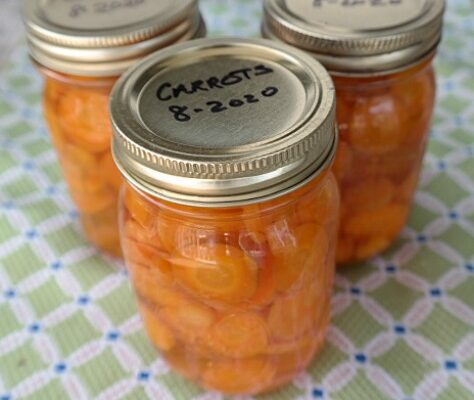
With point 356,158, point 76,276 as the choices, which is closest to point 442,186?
point 356,158

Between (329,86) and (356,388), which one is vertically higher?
(329,86)

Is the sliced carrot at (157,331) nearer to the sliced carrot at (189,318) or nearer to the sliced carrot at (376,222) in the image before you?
the sliced carrot at (189,318)

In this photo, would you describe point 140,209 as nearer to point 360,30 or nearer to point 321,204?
point 321,204

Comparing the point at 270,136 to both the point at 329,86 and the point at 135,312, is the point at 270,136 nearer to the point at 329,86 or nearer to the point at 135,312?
the point at 329,86

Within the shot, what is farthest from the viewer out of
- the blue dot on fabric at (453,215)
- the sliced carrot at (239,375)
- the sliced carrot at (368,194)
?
the blue dot on fabric at (453,215)

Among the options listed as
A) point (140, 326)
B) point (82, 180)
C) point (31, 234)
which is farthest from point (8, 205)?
point (140, 326)

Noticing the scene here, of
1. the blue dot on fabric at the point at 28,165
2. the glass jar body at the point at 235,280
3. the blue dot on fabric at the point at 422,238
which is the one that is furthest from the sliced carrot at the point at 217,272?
the blue dot on fabric at the point at 28,165

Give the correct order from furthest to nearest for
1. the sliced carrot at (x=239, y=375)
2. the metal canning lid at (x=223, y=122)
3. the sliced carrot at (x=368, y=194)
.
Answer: the sliced carrot at (x=368, y=194)
the sliced carrot at (x=239, y=375)
the metal canning lid at (x=223, y=122)
